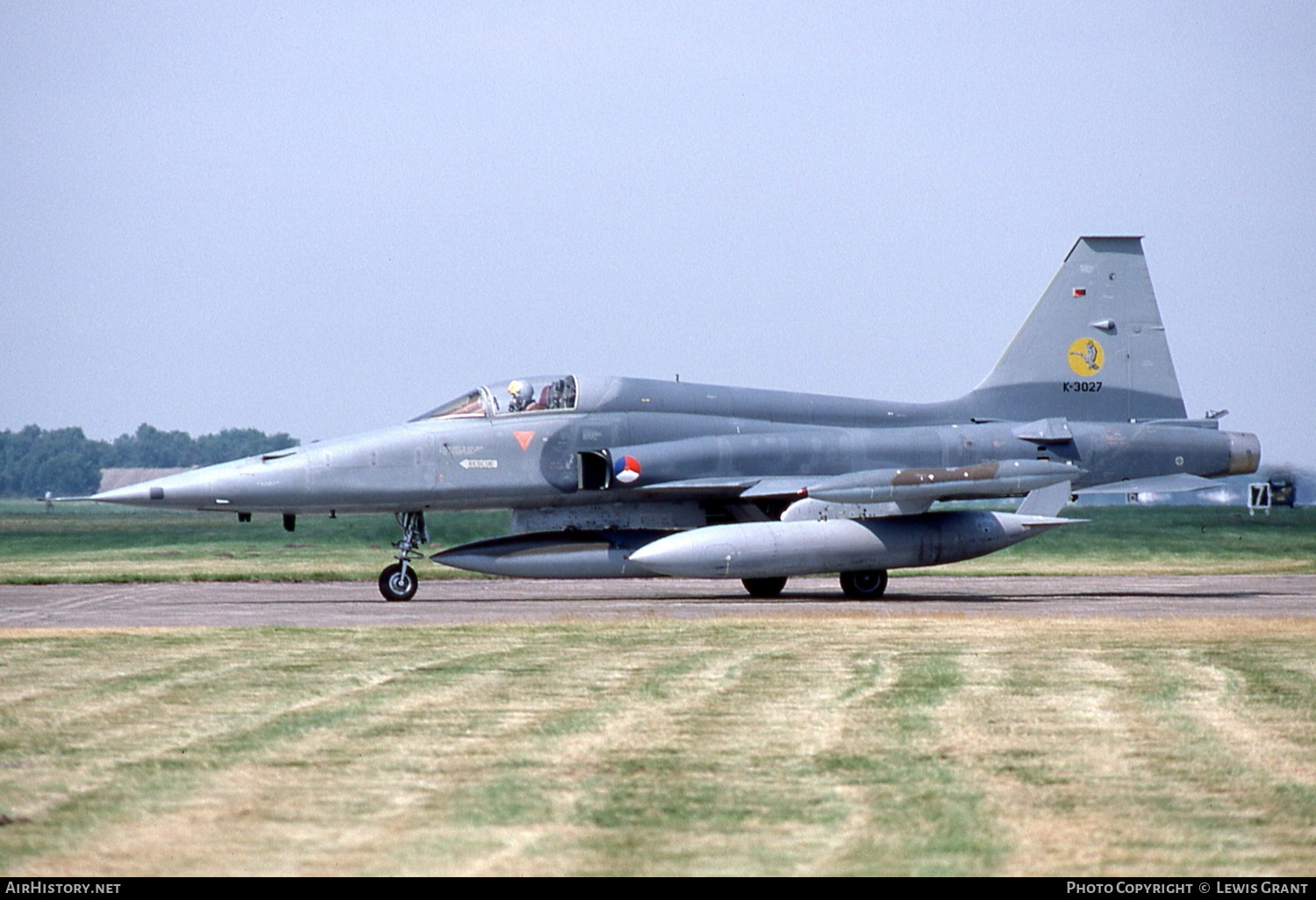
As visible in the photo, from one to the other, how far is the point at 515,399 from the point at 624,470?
180 cm

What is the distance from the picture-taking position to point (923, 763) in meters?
7.39

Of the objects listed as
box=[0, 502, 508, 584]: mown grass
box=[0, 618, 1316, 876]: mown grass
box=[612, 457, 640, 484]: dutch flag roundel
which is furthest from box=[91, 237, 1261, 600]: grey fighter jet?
box=[0, 618, 1316, 876]: mown grass

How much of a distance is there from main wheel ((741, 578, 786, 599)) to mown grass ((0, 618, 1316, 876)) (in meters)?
9.81

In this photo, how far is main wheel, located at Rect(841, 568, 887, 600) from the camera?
72.0ft

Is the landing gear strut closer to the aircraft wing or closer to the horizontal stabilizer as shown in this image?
the aircraft wing

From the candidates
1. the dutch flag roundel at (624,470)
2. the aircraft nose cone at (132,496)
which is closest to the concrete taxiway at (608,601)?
the aircraft nose cone at (132,496)

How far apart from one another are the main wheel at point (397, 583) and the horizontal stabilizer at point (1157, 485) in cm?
997

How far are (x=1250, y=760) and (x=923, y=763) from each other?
1579 millimetres

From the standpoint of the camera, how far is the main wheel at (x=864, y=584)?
22.0 m

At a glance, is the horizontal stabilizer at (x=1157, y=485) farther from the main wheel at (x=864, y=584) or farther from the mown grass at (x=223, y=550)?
the mown grass at (x=223, y=550)

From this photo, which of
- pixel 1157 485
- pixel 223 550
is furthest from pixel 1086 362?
pixel 223 550

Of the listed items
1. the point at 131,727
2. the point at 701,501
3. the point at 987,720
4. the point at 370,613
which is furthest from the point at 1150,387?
the point at 131,727

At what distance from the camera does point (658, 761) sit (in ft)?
24.5
